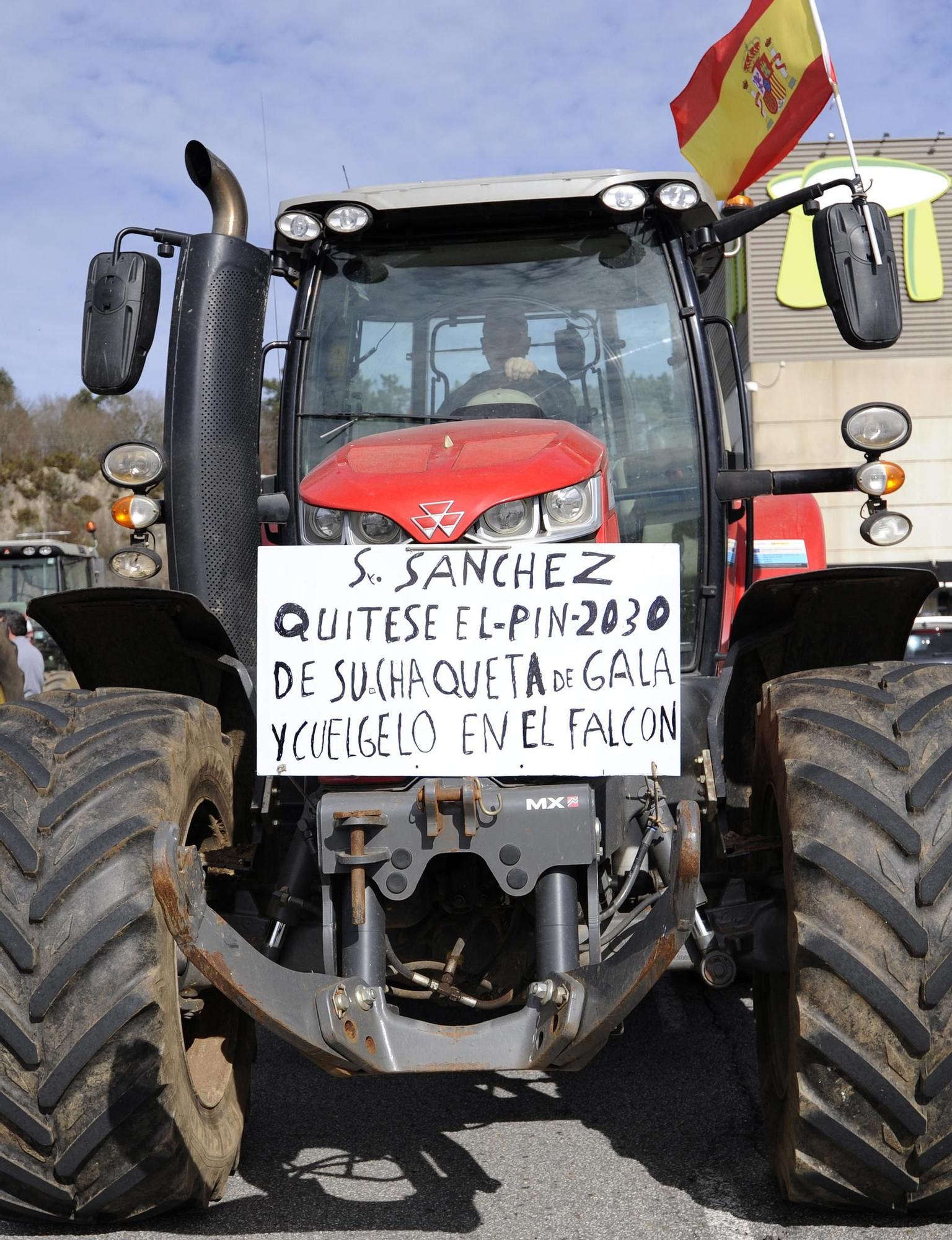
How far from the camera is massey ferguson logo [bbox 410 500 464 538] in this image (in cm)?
306

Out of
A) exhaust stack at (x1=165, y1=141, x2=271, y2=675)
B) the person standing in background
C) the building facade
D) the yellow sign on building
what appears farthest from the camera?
the yellow sign on building

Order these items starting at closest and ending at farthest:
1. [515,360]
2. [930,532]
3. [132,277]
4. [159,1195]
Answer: [159,1195] < [132,277] < [515,360] < [930,532]

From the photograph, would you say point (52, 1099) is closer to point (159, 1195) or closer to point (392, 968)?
point (159, 1195)

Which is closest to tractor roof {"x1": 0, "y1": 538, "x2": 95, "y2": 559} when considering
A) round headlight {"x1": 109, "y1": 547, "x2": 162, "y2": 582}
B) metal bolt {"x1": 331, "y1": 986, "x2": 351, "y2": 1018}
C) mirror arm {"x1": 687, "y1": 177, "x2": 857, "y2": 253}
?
round headlight {"x1": 109, "y1": 547, "x2": 162, "y2": 582}

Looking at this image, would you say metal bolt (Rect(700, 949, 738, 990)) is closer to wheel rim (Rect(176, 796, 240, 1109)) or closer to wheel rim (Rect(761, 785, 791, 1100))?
wheel rim (Rect(761, 785, 791, 1100))

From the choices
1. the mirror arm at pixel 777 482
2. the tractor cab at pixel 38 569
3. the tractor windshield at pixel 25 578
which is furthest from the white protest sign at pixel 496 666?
the tractor windshield at pixel 25 578

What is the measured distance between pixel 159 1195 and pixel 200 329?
7.92 ft

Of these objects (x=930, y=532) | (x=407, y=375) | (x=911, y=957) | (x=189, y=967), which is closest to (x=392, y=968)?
(x=189, y=967)

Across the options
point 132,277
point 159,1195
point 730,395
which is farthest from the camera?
point 730,395

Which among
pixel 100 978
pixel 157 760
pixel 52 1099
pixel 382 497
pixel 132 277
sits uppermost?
pixel 132 277

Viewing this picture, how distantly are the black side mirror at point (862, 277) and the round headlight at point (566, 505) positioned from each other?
0.96 m

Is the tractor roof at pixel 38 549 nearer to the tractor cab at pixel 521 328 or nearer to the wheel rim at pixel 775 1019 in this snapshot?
the tractor cab at pixel 521 328

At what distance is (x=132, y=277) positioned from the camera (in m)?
3.77

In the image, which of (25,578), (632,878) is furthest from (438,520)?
(25,578)
